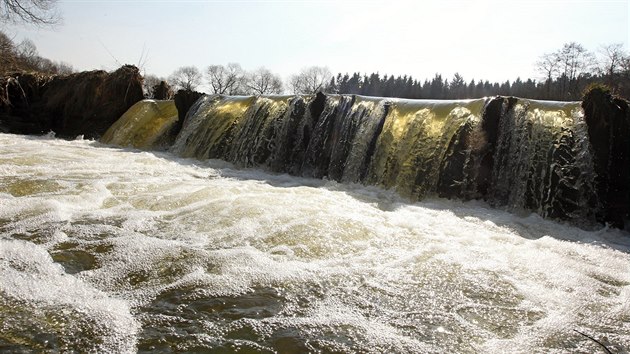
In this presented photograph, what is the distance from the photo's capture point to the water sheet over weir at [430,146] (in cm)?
589

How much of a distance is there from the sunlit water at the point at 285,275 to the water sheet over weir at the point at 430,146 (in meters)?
0.76

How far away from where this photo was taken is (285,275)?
3.17 metres

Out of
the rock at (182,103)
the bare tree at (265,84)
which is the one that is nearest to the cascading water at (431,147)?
the rock at (182,103)

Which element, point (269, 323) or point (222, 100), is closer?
point (269, 323)

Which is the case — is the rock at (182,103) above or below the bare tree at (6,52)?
below

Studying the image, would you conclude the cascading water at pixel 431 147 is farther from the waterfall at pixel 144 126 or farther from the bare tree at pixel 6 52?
the bare tree at pixel 6 52

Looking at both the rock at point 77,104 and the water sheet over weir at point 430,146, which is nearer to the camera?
the water sheet over weir at point 430,146

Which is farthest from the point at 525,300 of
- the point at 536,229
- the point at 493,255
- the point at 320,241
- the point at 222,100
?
the point at 222,100

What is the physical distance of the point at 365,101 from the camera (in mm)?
8469

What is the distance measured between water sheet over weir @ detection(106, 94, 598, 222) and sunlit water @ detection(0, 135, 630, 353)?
2.48 ft

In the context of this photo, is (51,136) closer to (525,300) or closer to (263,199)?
(263,199)

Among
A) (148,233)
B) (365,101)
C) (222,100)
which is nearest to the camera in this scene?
(148,233)

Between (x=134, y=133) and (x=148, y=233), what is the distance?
8.58m

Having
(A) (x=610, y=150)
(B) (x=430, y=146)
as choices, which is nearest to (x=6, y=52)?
(B) (x=430, y=146)
